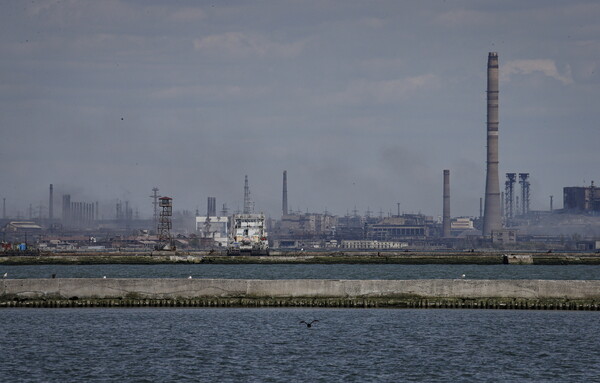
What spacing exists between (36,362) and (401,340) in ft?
51.4

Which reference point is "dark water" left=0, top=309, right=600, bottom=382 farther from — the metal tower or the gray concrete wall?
the metal tower

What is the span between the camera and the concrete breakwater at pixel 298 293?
5694 centimetres

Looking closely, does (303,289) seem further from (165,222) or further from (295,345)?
(165,222)

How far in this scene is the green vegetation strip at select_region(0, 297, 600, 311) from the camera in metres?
56.2

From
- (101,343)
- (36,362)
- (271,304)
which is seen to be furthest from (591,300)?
(36,362)

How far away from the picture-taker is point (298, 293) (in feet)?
191

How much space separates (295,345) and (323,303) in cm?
1483

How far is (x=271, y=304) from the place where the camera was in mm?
57312

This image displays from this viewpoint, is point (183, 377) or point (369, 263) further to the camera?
point (369, 263)

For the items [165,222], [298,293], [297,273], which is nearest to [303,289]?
[298,293]

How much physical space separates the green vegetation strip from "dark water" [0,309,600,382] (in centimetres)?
104

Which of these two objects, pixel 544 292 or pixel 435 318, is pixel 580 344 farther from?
pixel 544 292

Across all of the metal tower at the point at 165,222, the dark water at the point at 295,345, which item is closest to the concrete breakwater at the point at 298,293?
the dark water at the point at 295,345

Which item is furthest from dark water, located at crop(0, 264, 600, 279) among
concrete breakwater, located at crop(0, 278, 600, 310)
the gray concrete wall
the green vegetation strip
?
the green vegetation strip
